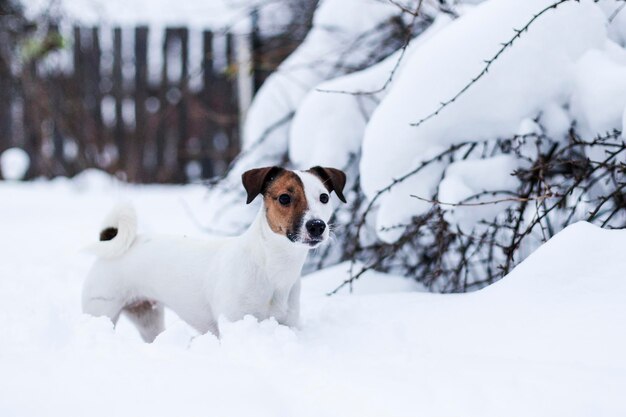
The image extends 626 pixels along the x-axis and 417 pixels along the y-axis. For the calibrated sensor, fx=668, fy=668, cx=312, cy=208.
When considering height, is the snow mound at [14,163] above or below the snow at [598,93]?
below

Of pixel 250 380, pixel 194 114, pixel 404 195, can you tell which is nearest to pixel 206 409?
pixel 250 380

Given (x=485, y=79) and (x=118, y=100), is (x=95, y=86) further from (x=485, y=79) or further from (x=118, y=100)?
(x=485, y=79)

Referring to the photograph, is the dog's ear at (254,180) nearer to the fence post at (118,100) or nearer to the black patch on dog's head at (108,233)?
the black patch on dog's head at (108,233)

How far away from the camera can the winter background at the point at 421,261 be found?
1645 millimetres

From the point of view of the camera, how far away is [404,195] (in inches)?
115

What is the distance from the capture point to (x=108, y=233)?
280cm

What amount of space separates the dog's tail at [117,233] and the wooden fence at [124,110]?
6.08 m

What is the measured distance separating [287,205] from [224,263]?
37 cm

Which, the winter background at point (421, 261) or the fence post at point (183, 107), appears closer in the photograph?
the winter background at point (421, 261)

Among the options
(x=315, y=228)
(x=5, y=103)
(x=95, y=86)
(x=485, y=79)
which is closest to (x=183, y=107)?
(x=95, y=86)

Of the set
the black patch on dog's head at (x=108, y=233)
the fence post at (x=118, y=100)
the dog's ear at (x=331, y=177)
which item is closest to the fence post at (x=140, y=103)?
the fence post at (x=118, y=100)

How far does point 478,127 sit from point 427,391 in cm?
141

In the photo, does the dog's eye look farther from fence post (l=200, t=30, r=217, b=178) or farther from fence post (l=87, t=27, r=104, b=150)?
fence post (l=87, t=27, r=104, b=150)

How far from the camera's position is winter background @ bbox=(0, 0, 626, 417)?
164cm
